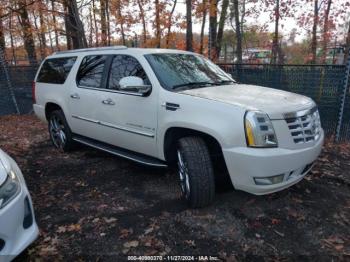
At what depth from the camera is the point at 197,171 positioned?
3115 mm

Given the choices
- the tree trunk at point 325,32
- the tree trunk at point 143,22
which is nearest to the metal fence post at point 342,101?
the tree trunk at point 325,32

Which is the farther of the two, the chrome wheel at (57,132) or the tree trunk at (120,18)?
the tree trunk at (120,18)

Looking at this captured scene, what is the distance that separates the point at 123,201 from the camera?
144 inches

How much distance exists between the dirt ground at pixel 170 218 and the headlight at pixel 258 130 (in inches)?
35.8

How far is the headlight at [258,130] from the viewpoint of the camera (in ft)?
9.19

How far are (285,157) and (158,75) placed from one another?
1.81 metres

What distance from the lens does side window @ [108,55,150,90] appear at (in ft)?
13.0

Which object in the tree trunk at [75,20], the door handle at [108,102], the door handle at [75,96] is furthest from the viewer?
the tree trunk at [75,20]

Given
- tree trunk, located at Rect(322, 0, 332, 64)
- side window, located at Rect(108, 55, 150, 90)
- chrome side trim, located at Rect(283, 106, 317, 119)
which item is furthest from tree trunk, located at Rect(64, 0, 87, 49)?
tree trunk, located at Rect(322, 0, 332, 64)

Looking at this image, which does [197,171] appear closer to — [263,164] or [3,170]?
[263,164]

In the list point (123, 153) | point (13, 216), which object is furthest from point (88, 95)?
point (13, 216)

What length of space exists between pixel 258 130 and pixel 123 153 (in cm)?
211

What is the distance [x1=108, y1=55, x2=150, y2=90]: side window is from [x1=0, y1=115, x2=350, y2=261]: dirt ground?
1.39 meters

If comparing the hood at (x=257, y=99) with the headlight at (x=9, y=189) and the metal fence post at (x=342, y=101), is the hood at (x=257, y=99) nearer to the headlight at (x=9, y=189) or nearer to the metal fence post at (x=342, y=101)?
the headlight at (x=9, y=189)
